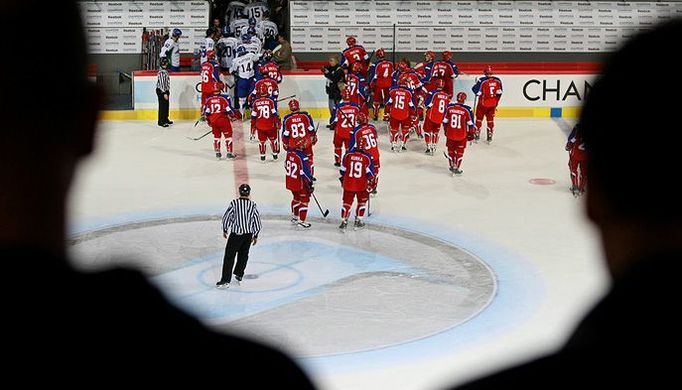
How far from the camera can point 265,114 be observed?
20312mm

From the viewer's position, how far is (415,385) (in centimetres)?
953

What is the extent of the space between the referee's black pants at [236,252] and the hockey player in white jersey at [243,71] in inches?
494

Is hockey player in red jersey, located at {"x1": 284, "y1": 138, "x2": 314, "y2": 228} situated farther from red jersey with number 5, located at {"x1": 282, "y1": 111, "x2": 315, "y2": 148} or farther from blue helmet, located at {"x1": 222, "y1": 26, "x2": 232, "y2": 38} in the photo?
blue helmet, located at {"x1": 222, "y1": 26, "x2": 232, "y2": 38}

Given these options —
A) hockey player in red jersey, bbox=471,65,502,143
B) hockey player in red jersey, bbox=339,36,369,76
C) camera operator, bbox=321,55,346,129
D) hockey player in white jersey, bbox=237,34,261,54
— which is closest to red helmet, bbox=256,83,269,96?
camera operator, bbox=321,55,346,129

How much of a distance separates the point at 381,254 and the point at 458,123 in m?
5.50

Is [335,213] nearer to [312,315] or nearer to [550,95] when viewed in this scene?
[312,315]

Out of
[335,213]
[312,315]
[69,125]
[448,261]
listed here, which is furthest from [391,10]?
[69,125]

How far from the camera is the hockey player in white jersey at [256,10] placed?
93.6 ft

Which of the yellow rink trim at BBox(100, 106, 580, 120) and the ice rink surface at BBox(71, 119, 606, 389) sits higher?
the yellow rink trim at BBox(100, 106, 580, 120)

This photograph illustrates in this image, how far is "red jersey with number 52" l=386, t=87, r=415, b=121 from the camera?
2125 cm

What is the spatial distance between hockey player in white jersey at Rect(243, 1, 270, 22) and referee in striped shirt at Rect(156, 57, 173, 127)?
5.17m

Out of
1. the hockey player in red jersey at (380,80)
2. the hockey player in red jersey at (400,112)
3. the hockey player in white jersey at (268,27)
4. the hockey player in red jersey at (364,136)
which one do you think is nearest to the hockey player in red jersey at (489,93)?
the hockey player in red jersey at (400,112)

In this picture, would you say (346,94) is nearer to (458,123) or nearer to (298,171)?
(458,123)

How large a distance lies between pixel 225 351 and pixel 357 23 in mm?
27861
